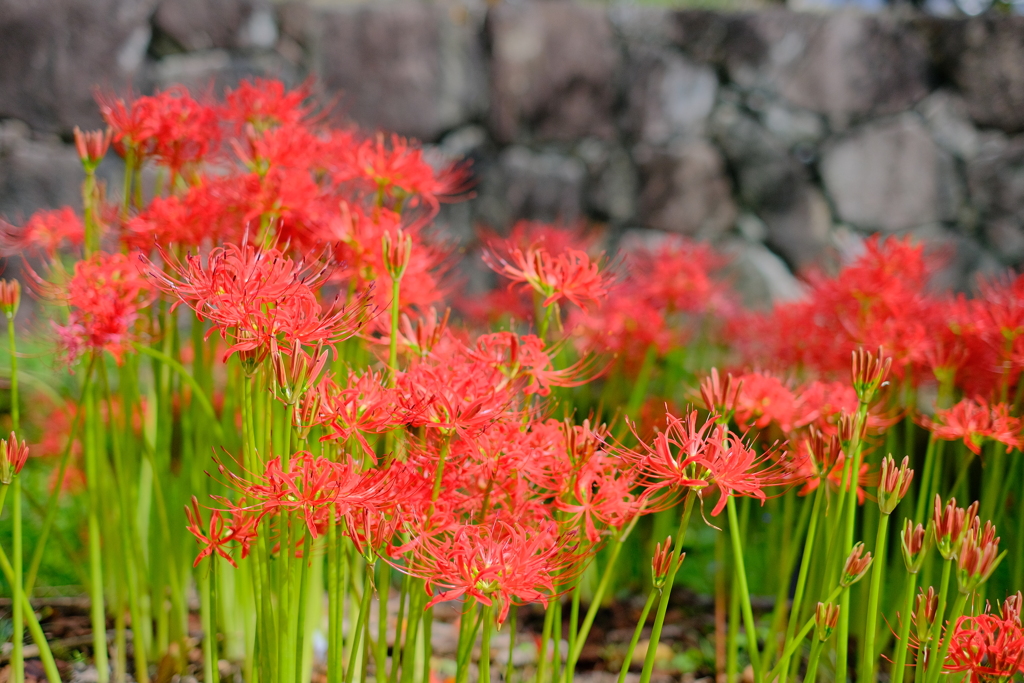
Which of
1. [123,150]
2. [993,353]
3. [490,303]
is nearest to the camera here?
[123,150]

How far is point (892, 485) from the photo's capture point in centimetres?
92

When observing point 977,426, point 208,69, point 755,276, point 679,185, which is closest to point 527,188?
point 679,185

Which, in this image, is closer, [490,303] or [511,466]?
[511,466]

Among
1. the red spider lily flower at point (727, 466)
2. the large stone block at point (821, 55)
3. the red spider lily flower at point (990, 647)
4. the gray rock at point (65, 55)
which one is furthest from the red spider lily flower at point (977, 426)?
the gray rock at point (65, 55)

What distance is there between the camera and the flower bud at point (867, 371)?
3.10 ft

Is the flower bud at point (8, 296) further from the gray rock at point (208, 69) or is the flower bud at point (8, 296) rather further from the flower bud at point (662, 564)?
the gray rock at point (208, 69)

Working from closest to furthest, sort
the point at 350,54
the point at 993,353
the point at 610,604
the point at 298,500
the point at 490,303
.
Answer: the point at 298,500, the point at 993,353, the point at 610,604, the point at 490,303, the point at 350,54

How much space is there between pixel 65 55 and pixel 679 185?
2.65 m

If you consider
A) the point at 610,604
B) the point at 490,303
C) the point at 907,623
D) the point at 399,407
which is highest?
the point at 490,303

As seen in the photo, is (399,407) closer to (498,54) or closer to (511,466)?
(511,466)

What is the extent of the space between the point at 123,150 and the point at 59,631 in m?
1.05

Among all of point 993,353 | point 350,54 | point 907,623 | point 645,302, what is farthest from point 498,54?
point 907,623

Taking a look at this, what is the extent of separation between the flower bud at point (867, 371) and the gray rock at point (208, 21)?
2939 mm

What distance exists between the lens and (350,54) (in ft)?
10.4
